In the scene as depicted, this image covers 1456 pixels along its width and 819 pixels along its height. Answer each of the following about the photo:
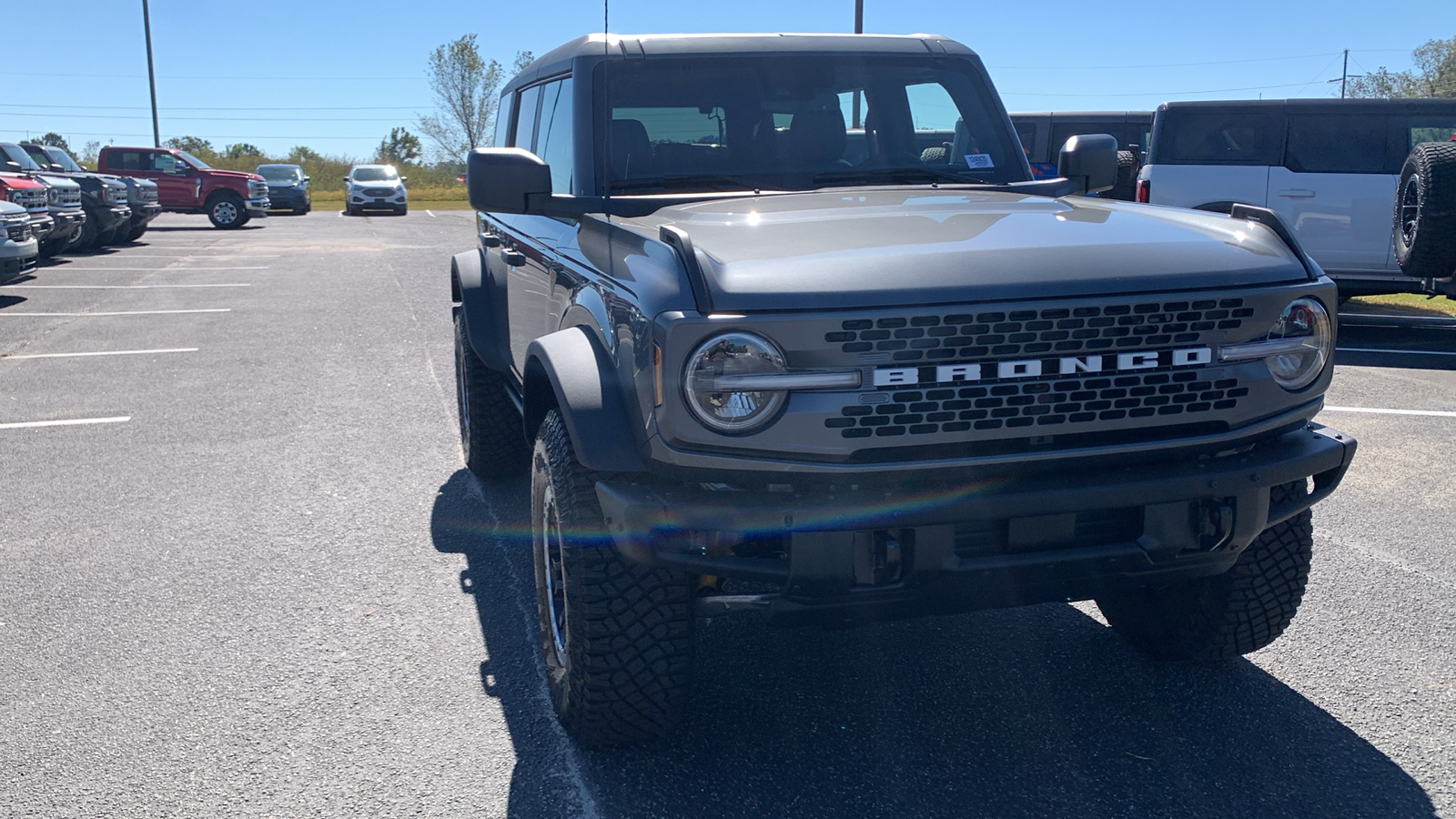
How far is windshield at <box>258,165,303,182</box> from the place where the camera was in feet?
117

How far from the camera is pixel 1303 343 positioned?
9.52 feet

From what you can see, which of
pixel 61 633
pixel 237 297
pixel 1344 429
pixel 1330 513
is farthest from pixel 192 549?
pixel 237 297

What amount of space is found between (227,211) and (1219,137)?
957 inches

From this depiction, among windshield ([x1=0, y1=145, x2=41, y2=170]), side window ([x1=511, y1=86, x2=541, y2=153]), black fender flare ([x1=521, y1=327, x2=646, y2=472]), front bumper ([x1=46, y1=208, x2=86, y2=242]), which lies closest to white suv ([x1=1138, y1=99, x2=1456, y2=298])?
side window ([x1=511, y1=86, x2=541, y2=153])

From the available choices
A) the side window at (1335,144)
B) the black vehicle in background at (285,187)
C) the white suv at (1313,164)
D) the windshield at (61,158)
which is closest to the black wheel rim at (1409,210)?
the white suv at (1313,164)

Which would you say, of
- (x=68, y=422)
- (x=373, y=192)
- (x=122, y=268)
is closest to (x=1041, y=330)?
(x=68, y=422)

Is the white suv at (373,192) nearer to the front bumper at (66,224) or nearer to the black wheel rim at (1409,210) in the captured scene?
the front bumper at (66,224)

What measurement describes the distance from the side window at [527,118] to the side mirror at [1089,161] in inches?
82.4

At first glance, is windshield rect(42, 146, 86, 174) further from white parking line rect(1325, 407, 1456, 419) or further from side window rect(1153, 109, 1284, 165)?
white parking line rect(1325, 407, 1456, 419)

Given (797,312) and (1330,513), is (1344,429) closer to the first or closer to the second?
(1330,513)

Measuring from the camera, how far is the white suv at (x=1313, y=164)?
10266 mm

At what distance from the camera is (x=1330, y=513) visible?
515 centimetres

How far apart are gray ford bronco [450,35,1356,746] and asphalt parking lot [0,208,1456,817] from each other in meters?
0.27

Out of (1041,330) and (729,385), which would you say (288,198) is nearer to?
(729,385)
